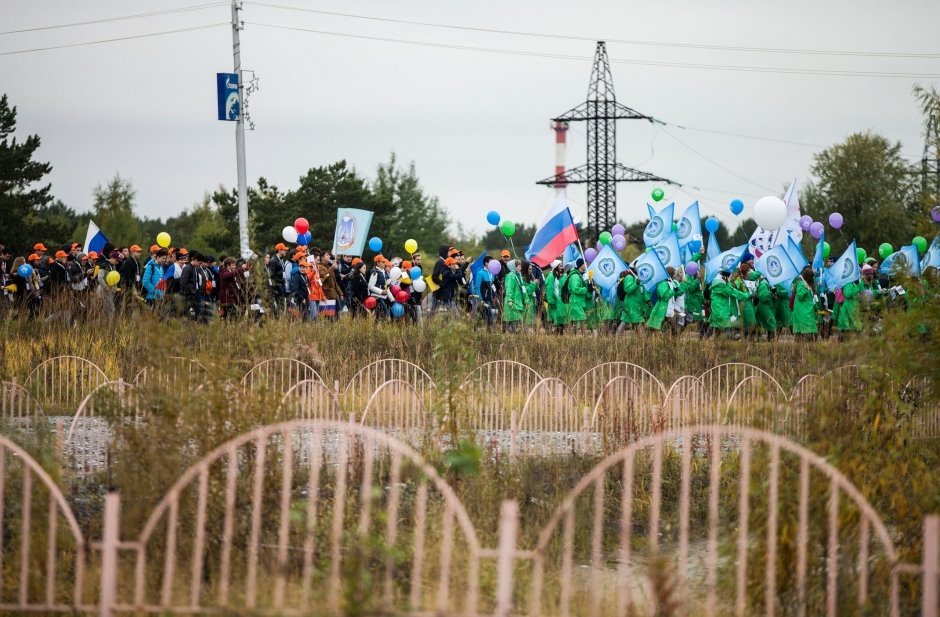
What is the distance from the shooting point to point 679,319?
22.4m

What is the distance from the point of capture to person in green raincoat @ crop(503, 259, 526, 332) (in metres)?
18.3

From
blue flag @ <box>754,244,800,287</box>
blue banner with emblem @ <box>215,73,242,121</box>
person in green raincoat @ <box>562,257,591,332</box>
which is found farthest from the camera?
blue banner with emblem @ <box>215,73,242,121</box>

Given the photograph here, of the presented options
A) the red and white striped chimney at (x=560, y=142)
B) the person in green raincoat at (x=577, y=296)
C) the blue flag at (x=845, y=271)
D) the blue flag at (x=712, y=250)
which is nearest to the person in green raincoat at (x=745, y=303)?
the blue flag at (x=845, y=271)

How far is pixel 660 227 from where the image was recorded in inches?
941

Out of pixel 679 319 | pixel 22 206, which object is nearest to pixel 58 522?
pixel 679 319

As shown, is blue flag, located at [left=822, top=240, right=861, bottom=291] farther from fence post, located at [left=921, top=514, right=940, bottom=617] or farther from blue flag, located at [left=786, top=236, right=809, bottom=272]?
fence post, located at [left=921, top=514, right=940, bottom=617]

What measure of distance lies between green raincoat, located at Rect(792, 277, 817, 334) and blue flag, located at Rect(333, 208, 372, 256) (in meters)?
9.09

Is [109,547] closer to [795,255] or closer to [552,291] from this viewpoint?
[552,291]

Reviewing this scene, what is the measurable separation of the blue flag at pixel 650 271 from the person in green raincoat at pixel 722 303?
1084 millimetres

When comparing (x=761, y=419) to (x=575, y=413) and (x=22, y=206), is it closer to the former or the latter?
(x=575, y=413)

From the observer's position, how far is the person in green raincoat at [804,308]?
21438 mm

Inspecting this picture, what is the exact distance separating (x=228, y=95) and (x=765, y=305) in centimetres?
1428

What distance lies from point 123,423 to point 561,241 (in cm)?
1586

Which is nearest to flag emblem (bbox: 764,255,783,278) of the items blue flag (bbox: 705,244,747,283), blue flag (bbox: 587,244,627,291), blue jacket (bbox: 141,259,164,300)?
blue flag (bbox: 705,244,747,283)
